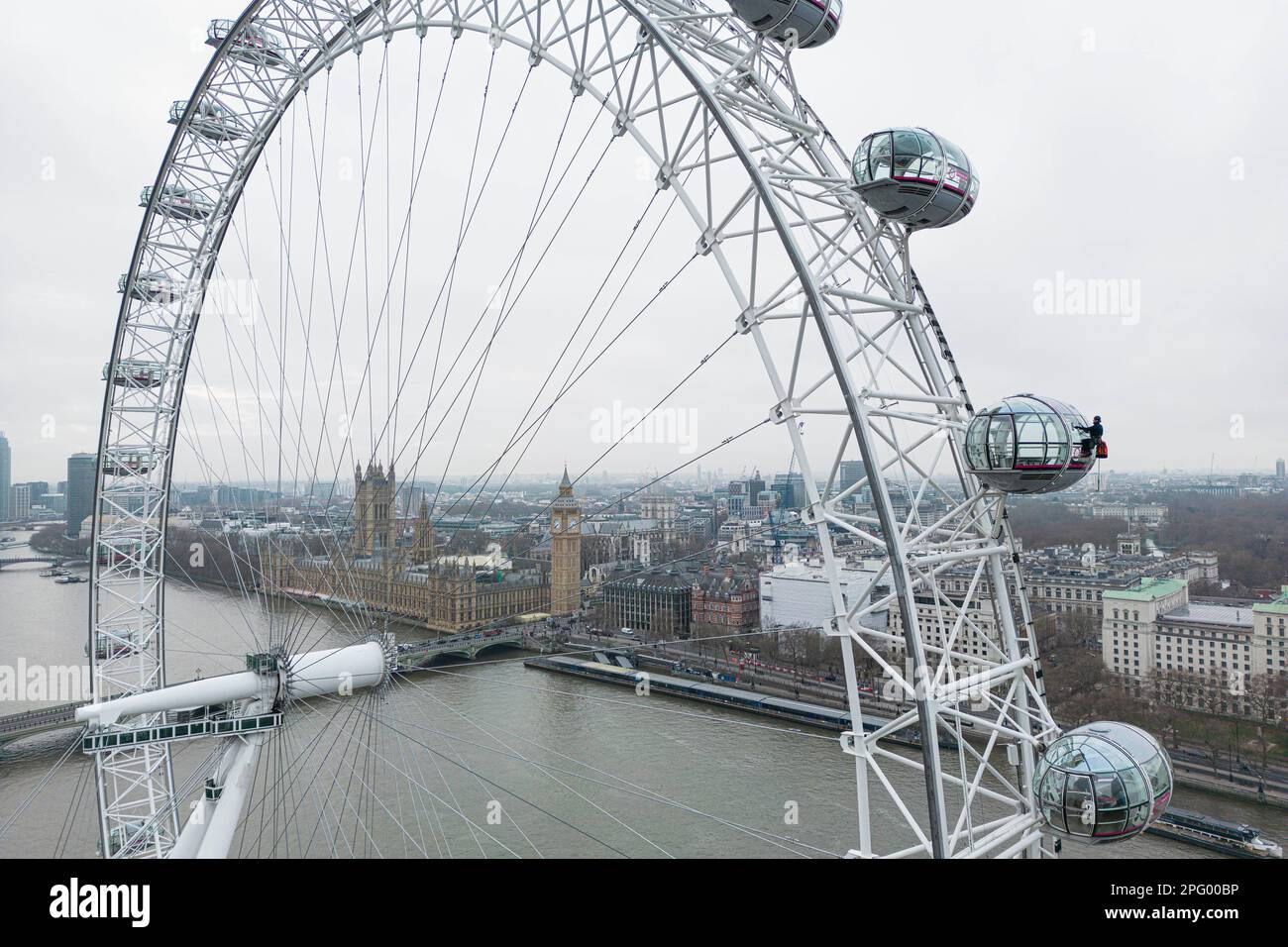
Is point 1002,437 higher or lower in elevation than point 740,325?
lower

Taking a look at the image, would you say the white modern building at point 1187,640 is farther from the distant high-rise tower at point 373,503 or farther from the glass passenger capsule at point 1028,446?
the glass passenger capsule at point 1028,446

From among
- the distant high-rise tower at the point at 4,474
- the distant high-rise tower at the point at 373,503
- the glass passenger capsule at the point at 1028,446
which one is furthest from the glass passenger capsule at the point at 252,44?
the distant high-rise tower at the point at 4,474

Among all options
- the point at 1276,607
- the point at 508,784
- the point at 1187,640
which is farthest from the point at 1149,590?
the point at 508,784

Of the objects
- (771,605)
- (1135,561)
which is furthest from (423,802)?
(1135,561)

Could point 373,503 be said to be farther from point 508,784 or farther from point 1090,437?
point 1090,437

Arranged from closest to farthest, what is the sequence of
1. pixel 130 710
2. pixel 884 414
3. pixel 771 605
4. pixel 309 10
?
1. pixel 884 414
2. pixel 130 710
3. pixel 309 10
4. pixel 771 605
